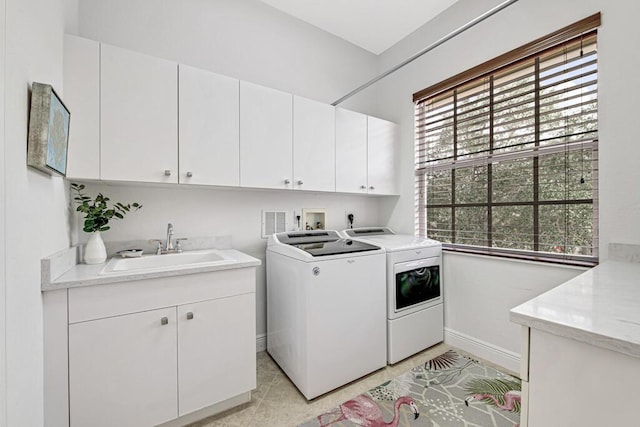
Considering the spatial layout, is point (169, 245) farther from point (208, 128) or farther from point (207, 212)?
point (208, 128)

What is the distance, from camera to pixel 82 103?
4.73 feet

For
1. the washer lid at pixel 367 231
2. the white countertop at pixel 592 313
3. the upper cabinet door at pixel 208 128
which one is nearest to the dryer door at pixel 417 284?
the washer lid at pixel 367 231

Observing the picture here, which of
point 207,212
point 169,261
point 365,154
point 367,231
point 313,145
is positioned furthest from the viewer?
point 367,231

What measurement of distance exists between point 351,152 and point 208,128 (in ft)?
4.15

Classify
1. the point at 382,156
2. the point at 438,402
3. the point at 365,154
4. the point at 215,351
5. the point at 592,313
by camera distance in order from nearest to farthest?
the point at 592,313 < the point at 215,351 < the point at 438,402 < the point at 365,154 < the point at 382,156

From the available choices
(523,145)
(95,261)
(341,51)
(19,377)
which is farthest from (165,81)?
(523,145)

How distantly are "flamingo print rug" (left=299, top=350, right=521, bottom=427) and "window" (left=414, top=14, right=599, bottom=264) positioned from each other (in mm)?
955

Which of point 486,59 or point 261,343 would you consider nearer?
point 486,59

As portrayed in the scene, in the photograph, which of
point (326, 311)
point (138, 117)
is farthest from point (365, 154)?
point (138, 117)

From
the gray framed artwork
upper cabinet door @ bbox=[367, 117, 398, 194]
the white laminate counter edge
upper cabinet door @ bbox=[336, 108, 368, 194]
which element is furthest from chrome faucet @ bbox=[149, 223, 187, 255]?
upper cabinet door @ bbox=[367, 117, 398, 194]

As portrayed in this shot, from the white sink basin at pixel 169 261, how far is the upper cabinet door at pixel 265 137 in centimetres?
57

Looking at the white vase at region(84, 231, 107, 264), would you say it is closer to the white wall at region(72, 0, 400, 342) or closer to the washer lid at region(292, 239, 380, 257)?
the white wall at region(72, 0, 400, 342)

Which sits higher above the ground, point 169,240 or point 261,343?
point 169,240

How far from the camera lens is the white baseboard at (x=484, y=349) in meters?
2.01
